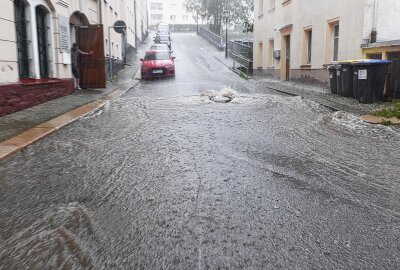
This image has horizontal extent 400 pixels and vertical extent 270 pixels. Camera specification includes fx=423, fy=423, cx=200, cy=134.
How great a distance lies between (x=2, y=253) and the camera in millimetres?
2979

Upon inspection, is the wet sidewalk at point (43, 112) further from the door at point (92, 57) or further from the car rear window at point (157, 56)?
the car rear window at point (157, 56)

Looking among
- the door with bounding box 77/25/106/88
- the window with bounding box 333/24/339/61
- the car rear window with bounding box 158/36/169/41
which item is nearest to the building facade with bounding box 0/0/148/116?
the door with bounding box 77/25/106/88

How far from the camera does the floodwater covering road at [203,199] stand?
298 centimetres

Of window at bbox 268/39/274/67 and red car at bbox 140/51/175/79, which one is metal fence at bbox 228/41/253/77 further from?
red car at bbox 140/51/175/79

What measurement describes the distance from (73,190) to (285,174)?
2.45 m

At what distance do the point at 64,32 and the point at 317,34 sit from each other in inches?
426

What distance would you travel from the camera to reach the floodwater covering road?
2.98m

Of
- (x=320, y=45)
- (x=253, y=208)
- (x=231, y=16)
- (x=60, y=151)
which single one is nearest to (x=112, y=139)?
(x=60, y=151)

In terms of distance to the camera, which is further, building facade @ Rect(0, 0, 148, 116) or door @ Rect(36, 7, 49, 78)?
door @ Rect(36, 7, 49, 78)

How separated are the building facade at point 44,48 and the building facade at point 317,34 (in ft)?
30.1

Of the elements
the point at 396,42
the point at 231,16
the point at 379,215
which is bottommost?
the point at 379,215

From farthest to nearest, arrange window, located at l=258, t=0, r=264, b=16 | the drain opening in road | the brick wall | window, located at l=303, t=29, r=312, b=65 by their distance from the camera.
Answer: window, located at l=258, t=0, r=264, b=16 → window, located at l=303, t=29, r=312, b=65 → the drain opening in road → the brick wall

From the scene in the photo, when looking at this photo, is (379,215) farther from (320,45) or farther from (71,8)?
(320,45)

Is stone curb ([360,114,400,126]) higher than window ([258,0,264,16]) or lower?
lower
